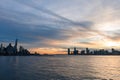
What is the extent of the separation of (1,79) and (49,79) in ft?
52.5

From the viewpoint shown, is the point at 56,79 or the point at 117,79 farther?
the point at 117,79

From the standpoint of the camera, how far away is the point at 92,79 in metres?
65.6

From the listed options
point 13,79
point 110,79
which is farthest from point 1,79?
point 110,79

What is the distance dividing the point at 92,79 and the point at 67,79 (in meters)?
8.70

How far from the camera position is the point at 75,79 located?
215 feet

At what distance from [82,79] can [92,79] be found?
11.2 feet

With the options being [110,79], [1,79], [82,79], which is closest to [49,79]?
[82,79]

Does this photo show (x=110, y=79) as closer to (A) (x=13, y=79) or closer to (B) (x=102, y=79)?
(B) (x=102, y=79)

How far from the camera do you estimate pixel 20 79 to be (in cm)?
6562

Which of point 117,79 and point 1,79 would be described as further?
point 117,79

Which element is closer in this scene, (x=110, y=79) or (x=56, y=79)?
(x=56, y=79)

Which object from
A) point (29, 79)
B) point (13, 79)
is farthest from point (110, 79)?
point (13, 79)

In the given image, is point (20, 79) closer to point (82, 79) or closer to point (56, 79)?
point (56, 79)

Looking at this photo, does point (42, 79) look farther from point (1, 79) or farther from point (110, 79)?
point (110, 79)
